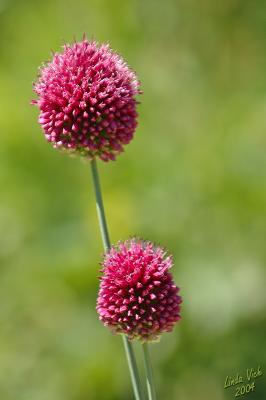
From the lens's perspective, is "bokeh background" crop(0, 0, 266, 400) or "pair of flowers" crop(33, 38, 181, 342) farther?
"bokeh background" crop(0, 0, 266, 400)

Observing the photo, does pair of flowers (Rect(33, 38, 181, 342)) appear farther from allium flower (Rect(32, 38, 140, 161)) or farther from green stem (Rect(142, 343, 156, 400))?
green stem (Rect(142, 343, 156, 400))

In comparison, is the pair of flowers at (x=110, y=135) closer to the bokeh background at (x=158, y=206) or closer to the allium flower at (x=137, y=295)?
the allium flower at (x=137, y=295)

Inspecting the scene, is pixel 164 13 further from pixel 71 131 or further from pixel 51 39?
pixel 71 131

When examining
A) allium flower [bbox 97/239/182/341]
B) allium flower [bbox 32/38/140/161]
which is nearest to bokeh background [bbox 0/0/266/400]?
allium flower [bbox 97/239/182/341]

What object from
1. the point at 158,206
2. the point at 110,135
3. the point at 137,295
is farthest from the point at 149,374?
the point at 158,206

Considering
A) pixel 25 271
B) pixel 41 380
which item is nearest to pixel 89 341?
pixel 41 380

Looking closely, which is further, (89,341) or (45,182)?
(45,182)
